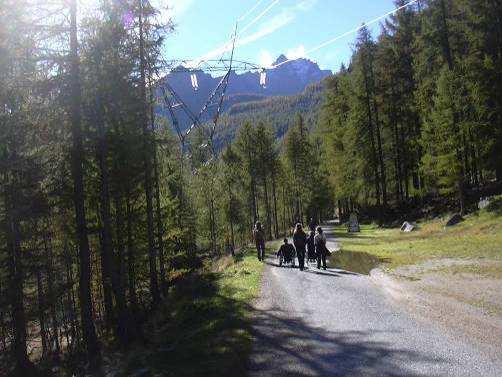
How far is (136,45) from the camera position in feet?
73.0

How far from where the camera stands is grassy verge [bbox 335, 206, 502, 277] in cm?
2259

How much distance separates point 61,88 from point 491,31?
3359cm

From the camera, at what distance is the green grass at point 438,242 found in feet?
75.4

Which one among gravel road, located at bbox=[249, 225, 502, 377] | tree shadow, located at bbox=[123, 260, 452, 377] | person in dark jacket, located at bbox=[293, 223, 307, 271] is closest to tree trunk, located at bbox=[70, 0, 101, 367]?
tree shadow, located at bbox=[123, 260, 452, 377]

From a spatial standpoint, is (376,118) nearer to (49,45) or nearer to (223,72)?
(223,72)

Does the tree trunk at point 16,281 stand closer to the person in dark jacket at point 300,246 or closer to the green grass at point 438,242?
the person in dark jacket at point 300,246

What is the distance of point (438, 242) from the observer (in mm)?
27828

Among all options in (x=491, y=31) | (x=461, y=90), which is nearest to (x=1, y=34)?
(x=461, y=90)

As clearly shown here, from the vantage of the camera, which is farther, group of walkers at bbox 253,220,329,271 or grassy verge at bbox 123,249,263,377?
group of walkers at bbox 253,220,329,271

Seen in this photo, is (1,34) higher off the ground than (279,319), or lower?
higher

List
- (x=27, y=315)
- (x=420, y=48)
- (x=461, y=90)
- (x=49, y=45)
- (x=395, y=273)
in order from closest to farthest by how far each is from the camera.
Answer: (x=49, y=45) → (x=395, y=273) → (x=27, y=315) → (x=461, y=90) → (x=420, y=48)

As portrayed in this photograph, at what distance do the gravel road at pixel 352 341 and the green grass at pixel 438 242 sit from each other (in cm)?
642

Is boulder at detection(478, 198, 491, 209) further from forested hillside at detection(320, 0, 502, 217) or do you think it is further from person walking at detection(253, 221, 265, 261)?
person walking at detection(253, 221, 265, 261)

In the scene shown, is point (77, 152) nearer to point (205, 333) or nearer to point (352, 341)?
point (205, 333)
